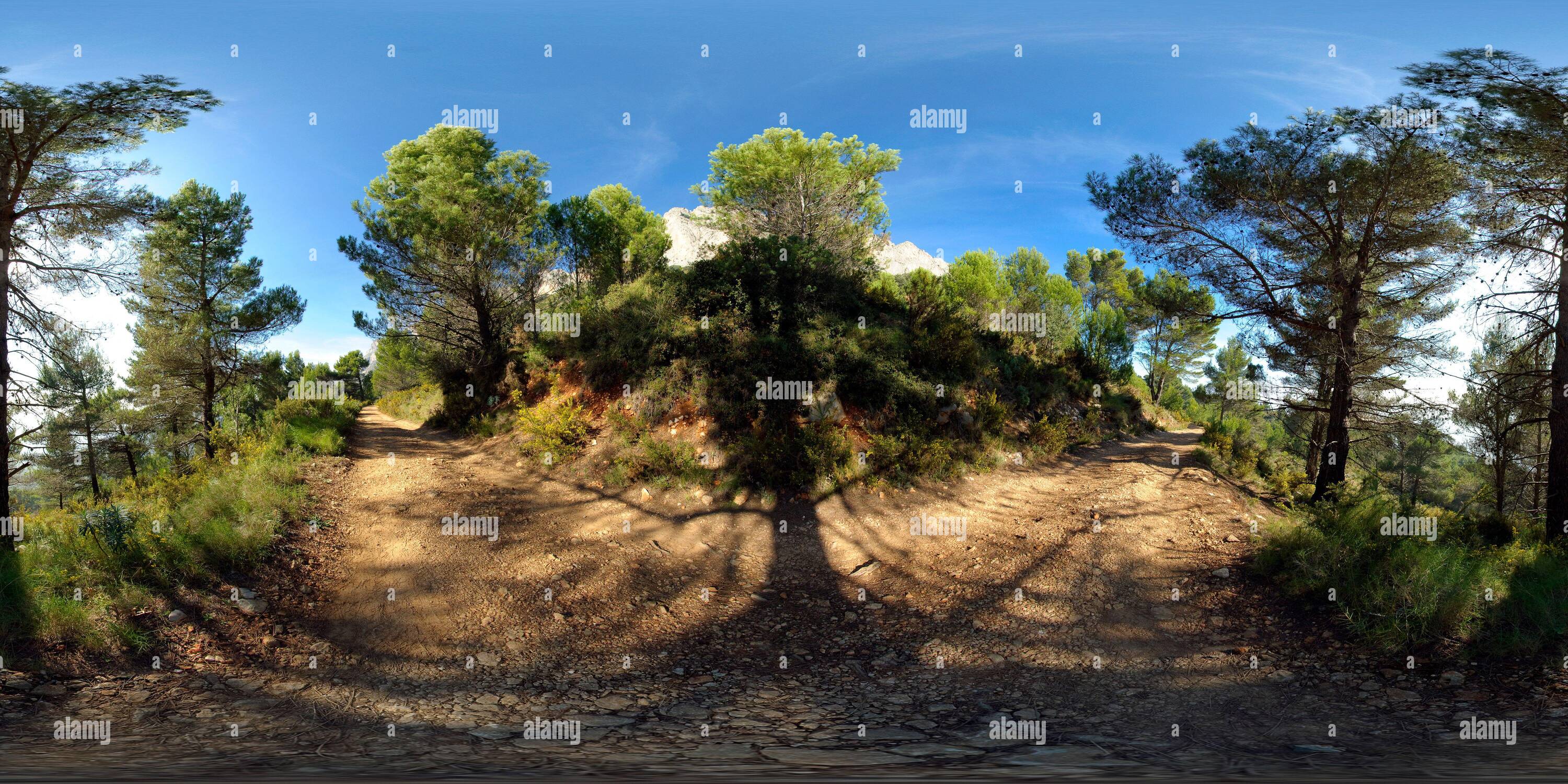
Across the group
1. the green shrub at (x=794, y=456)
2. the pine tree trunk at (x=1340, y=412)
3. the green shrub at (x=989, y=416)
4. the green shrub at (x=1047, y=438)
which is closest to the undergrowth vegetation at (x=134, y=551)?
the green shrub at (x=794, y=456)

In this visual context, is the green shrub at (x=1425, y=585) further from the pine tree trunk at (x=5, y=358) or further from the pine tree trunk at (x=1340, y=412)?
the pine tree trunk at (x=5, y=358)

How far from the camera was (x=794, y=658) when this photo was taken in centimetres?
578

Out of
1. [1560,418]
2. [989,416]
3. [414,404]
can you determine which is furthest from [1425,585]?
[414,404]

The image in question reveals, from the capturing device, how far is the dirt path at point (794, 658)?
12.5 ft

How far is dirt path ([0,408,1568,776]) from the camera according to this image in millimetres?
3795

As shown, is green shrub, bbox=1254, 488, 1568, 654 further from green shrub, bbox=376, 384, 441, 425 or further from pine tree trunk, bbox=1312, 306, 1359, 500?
green shrub, bbox=376, 384, 441, 425

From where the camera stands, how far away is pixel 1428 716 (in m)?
4.27

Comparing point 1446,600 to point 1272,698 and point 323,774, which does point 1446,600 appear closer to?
point 1272,698

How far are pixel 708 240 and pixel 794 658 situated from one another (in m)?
42.7

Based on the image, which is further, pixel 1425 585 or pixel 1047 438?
pixel 1047 438

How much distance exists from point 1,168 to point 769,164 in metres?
20.8

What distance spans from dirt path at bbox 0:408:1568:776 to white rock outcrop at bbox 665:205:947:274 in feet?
65.0

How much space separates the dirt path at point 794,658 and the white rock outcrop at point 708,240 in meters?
19.8

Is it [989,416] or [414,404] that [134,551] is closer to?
[989,416]
